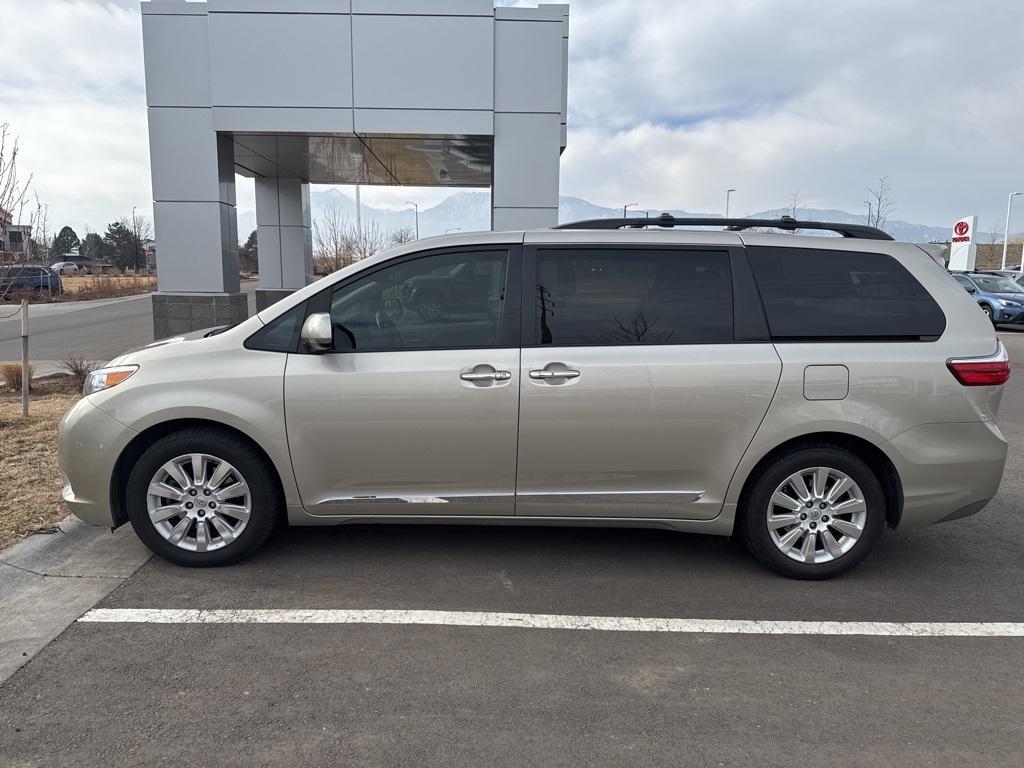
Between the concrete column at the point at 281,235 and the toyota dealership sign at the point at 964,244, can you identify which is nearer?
the concrete column at the point at 281,235

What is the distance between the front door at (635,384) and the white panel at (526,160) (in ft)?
22.3

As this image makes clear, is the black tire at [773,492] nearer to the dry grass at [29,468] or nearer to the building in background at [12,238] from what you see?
the dry grass at [29,468]

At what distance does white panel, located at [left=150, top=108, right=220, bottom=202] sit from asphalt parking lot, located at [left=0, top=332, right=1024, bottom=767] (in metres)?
8.12

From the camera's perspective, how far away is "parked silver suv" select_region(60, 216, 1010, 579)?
391cm

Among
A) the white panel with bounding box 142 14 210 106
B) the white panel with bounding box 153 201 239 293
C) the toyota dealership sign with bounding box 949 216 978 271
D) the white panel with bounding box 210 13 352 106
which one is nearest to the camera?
the white panel with bounding box 210 13 352 106

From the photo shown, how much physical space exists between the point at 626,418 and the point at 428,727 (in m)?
1.84

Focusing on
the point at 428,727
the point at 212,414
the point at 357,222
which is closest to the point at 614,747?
the point at 428,727

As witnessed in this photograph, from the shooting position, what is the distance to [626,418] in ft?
12.8

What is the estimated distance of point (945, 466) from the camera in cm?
398

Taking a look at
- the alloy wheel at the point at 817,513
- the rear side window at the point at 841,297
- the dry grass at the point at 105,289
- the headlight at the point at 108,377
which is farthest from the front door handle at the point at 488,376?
the dry grass at the point at 105,289

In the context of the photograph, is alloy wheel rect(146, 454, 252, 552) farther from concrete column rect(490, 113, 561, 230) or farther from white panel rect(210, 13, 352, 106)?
white panel rect(210, 13, 352, 106)

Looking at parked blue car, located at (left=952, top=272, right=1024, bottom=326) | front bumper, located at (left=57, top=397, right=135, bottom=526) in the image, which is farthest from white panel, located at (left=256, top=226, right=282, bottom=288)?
parked blue car, located at (left=952, top=272, right=1024, bottom=326)

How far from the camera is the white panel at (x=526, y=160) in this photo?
1054cm

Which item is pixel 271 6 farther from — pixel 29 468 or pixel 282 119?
pixel 29 468
